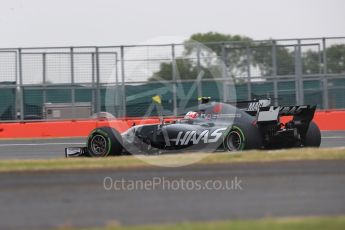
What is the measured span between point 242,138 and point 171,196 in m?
4.87

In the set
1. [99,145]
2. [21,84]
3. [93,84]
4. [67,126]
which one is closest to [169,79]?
[93,84]

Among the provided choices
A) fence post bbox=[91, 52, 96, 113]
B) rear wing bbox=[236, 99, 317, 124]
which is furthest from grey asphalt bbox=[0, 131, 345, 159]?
rear wing bbox=[236, 99, 317, 124]

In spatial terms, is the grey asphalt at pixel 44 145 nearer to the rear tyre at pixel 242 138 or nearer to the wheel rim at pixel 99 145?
the wheel rim at pixel 99 145

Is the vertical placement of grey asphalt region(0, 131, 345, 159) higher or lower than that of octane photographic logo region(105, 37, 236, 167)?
lower

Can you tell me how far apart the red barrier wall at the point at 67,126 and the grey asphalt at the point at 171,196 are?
1034 cm

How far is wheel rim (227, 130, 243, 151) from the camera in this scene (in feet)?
40.6

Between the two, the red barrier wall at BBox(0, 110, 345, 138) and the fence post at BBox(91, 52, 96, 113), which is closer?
the red barrier wall at BBox(0, 110, 345, 138)

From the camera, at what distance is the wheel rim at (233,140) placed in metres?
12.4

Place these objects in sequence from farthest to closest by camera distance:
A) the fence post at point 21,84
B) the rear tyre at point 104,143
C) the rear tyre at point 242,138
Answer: the fence post at point 21,84 → the rear tyre at point 104,143 → the rear tyre at point 242,138

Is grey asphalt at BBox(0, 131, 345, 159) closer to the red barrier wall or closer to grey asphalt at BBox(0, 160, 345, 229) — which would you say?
the red barrier wall

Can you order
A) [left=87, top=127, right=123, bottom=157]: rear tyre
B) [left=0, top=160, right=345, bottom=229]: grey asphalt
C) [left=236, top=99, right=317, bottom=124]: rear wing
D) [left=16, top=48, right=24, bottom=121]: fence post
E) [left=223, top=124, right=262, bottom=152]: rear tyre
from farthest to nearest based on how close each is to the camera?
1. [left=16, top=48, right=24, bottom=121]: fence post
2. [left=87, top=127, right=123, bottom=157]: rear tyre
3. [left=236, top=99, right=317, bottom=124]: rear wing
4. [left=223, top=124, right=262, bottom=152]: rear tyre
5. [left=0, top=160, right=345, bottom=229]: grey asphalt

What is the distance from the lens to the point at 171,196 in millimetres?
7637

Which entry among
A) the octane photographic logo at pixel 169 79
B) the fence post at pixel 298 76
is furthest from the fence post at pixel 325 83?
the octane photographic logo at pixel 169 79

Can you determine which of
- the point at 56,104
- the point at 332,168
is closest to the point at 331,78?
the point at 56,104
